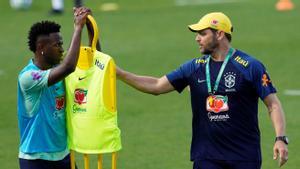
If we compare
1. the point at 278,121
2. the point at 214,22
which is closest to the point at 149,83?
the point at 214,22

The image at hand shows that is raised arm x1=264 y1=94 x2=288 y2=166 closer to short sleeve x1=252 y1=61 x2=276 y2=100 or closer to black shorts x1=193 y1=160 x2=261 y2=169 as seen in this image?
short sleeve x1=252 y1=61 x2=276 y2=100

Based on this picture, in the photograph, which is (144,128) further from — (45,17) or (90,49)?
(45,17)

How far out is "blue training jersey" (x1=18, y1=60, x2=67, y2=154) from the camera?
325 inches

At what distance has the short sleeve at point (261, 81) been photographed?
8.43 m

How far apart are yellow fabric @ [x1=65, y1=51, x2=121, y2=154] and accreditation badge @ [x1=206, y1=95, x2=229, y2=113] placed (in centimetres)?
102

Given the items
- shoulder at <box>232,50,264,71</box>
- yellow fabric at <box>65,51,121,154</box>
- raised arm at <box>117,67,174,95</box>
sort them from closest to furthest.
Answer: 1. yellow fabric at <box>65,51,121,154</box>
2. shoulder at <box>232,50,264,71</box>
3. raised arm at <box>117,67,174,95</box>

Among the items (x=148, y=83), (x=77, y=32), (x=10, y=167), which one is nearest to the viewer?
(x=77, y=32)

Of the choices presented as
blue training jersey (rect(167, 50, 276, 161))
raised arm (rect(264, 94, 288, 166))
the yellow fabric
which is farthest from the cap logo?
the yellow fabric

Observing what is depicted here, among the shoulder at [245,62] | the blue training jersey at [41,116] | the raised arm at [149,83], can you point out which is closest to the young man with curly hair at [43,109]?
the blue training jersey at [41,116]

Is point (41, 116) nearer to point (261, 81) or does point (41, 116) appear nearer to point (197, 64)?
point (197, 64)

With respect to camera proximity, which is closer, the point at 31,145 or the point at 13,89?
the point at 31,145

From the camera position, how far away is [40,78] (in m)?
8.08

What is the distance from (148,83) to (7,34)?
52.4 feet

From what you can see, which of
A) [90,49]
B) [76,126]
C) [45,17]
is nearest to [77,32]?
[90,49]
